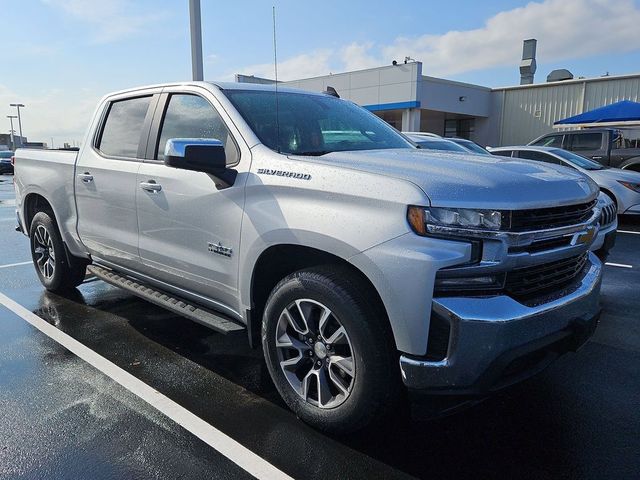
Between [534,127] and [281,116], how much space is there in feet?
84.6

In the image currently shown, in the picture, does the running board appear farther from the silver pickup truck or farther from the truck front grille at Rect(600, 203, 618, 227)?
the truck front grille at Rect(600, 203, 618, 227)

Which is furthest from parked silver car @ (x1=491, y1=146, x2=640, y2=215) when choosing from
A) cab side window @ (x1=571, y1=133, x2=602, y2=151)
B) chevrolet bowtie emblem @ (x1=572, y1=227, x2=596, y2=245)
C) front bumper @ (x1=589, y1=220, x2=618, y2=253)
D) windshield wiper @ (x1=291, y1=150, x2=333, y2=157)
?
windshield wiper @ (x1=291, y1=150, x2=333, y2=157)

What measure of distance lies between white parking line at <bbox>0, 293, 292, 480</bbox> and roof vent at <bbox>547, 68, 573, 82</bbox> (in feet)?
99.5

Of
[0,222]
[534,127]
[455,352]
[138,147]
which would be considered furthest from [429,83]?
[455,352]

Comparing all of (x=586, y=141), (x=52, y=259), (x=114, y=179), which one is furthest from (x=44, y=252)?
(x=586, y=141)

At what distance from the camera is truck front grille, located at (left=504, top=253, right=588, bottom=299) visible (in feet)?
8.04

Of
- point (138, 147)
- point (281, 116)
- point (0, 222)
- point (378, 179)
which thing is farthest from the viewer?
point (0, 222)

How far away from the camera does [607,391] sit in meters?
3.41

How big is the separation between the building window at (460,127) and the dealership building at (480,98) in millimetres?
58

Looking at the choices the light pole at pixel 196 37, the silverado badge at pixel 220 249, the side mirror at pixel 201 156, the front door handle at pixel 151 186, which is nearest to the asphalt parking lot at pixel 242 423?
the silverado badge at pixel 220 249

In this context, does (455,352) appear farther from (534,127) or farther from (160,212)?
(534,127)

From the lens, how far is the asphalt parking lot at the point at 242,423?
2605 millimetres

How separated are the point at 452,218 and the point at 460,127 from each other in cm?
2988

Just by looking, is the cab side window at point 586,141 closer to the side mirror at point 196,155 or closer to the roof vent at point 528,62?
the side mirror at point 196,155
